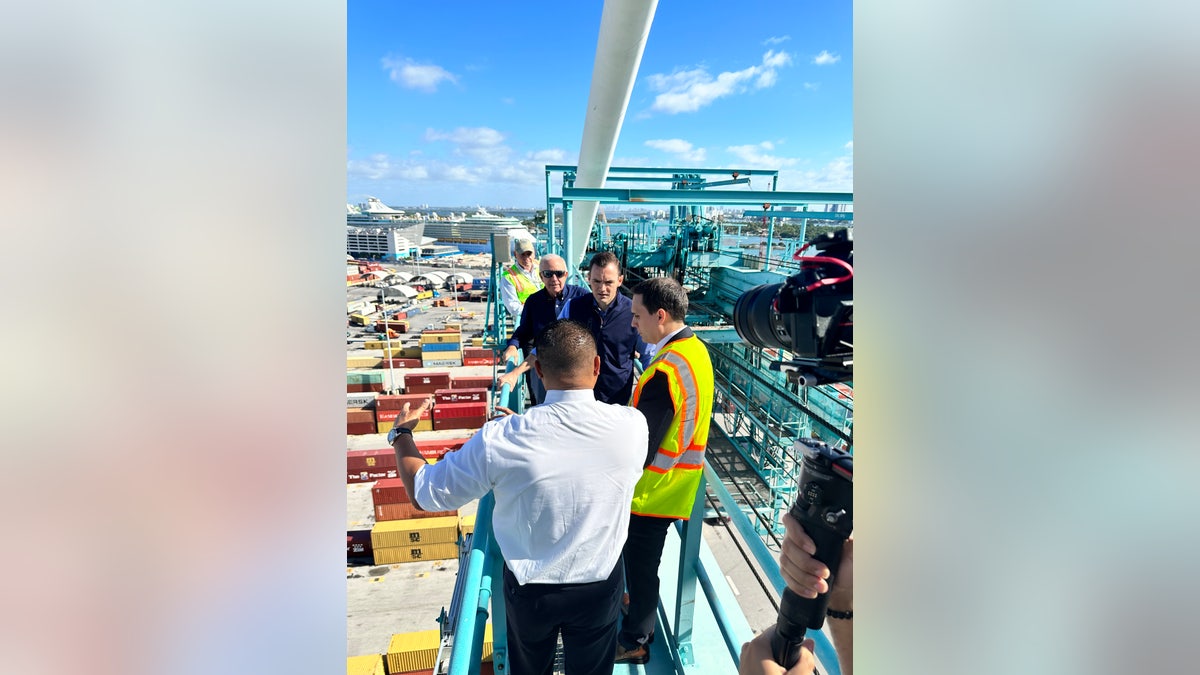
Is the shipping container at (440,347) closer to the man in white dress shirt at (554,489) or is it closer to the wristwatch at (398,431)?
the wristwatch at (398,431)

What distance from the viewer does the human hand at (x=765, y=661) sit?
127 cm

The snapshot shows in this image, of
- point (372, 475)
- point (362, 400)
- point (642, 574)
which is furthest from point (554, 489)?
point (362, 400)

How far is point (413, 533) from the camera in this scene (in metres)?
12.3

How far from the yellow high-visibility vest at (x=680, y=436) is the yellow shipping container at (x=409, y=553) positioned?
11229mm

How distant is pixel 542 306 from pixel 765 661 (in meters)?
3.09

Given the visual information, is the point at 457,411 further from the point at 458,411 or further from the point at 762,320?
the point at 762,320

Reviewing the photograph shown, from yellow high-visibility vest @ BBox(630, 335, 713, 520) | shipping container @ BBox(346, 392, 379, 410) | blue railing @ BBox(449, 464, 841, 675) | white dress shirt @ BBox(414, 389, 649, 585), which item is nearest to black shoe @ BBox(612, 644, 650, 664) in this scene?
blue railing @ BBox(449, 464, 841, 675)

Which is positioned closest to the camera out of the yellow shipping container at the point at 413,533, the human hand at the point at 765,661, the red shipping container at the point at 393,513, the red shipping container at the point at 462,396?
the human hand at the point at 765,661


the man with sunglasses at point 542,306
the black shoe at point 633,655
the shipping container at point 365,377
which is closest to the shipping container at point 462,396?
the shipping container at point 365,377

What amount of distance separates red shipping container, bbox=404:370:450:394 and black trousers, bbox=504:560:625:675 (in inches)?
817
